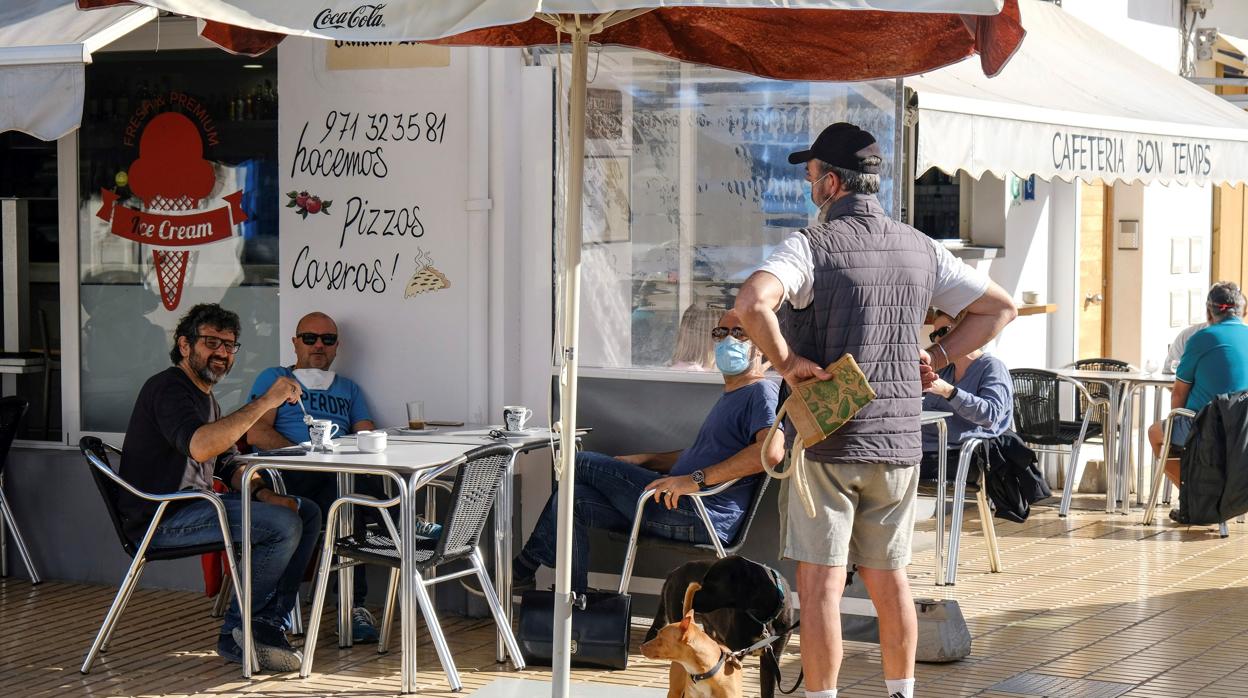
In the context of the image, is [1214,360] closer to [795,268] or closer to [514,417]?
[514,417]

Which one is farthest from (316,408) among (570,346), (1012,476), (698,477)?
(1012,476)

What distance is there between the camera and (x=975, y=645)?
6.86 metres

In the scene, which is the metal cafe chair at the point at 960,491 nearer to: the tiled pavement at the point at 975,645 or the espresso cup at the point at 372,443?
the tiled pavement at the point at 975,645

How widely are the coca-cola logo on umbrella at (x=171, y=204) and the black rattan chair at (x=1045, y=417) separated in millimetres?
5041

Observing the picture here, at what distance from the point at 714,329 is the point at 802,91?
1068mm

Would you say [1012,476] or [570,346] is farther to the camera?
[1012,476]

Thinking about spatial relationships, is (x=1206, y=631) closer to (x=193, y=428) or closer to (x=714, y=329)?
Answer: (x=714, y=329)

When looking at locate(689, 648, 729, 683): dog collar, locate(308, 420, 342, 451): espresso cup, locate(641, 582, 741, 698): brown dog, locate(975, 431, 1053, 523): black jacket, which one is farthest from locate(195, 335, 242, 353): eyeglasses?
locate(975, 431, 1053, 523): black jacket

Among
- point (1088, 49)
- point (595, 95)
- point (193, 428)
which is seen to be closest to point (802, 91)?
point (595, 95)

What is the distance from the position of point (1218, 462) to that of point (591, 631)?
4.61 metres

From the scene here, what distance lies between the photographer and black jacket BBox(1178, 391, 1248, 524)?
9305mm

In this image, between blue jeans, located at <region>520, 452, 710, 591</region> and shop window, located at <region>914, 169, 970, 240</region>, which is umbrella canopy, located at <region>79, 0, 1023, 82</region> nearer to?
blue jeans, located at <region>520, 452, 710, 591</region>

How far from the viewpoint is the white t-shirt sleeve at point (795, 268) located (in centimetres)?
501

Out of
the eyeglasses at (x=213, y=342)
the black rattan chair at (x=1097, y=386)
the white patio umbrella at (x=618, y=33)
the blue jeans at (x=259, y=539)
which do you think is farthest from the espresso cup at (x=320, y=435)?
the black rattan chair at (x=1097, y=386)
